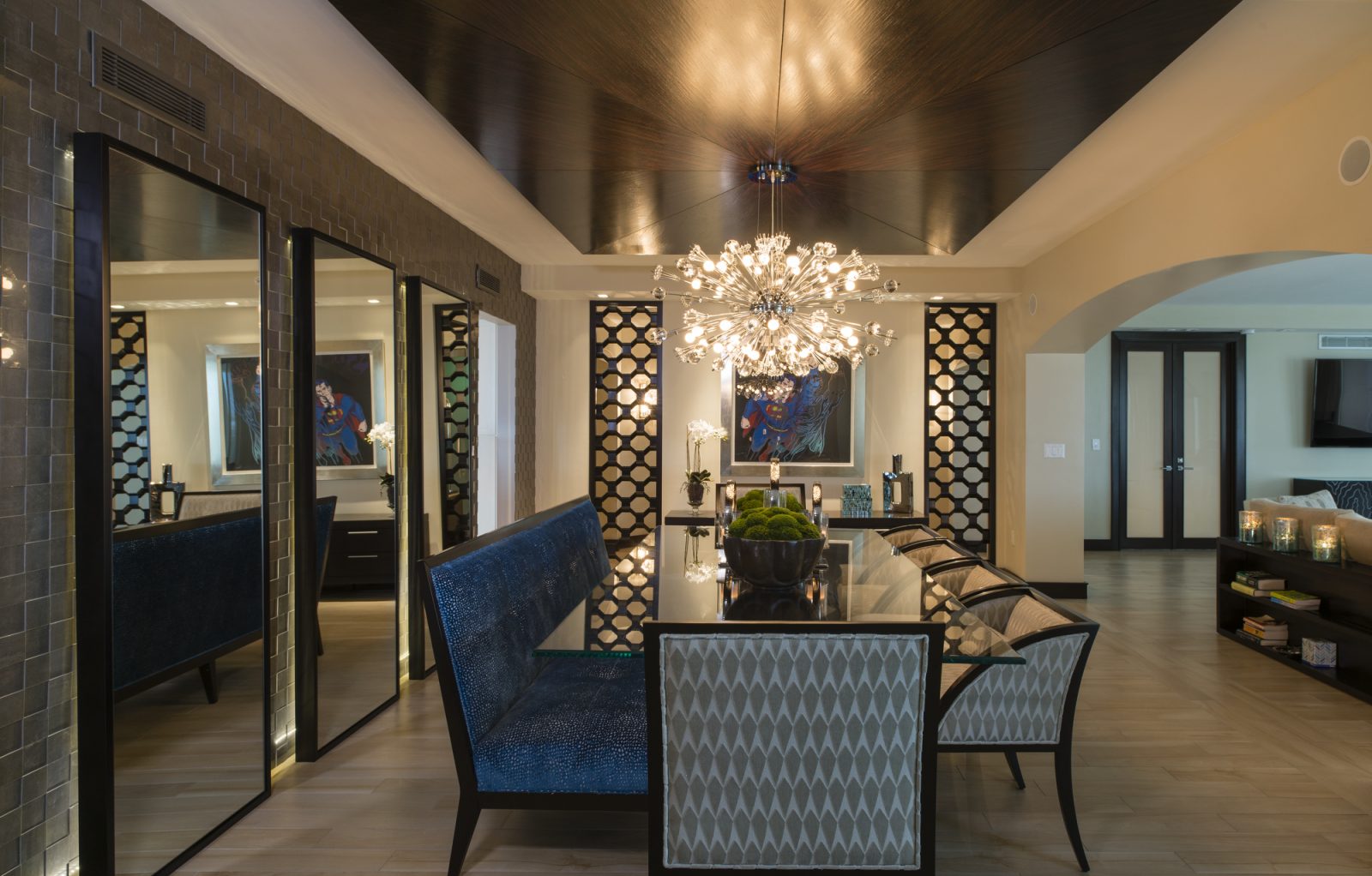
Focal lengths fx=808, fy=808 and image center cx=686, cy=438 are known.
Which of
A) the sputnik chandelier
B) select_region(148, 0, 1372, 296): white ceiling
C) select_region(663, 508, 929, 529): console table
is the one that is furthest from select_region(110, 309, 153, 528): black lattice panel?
select_region(663, 508, 929, 529): console table

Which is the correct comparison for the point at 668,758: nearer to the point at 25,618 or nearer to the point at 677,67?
the point at 25,618

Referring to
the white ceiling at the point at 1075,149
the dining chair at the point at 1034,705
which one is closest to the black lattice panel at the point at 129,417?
the white ceiling at the point at 1075,149

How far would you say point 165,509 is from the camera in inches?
91.8

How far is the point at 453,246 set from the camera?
15.6 ft

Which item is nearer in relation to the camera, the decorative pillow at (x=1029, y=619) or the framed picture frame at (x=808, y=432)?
the decorative pillow at (x=1029, y=619)

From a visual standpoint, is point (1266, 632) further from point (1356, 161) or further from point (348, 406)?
point (348, 406)

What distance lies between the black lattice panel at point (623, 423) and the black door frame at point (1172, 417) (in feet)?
16.4

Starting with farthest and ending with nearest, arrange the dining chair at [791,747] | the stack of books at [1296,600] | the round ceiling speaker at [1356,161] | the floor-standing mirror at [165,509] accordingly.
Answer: the stack of books at [1296,600] → the round ceiling speaker at [1356,161] → the floor-standing mirror at [165,509] → the dining chair at [791,747]

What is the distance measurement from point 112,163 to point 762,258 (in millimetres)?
2265

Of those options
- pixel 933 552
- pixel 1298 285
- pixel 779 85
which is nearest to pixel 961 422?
pixel 1298 285

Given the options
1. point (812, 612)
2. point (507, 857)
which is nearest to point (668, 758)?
point (812, 612)

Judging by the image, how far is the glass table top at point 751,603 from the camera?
190 cm

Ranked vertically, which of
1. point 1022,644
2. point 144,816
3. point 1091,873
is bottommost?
point 1091,873

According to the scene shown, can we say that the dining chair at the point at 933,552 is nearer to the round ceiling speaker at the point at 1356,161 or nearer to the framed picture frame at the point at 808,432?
the round ceiling speaker at the point at 1356,161
